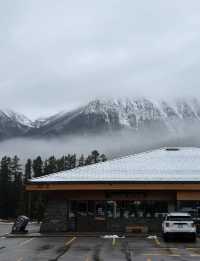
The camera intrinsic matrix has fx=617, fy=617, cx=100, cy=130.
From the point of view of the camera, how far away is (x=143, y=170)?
146 feet

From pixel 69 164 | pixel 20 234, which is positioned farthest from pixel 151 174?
pixel 69 164

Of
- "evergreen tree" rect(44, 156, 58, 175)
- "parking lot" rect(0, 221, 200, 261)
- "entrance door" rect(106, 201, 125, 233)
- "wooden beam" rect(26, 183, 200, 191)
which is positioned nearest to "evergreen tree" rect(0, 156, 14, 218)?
"evergreen tree" rect(44, 156, 58, 175)

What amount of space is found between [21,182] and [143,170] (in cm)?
7237

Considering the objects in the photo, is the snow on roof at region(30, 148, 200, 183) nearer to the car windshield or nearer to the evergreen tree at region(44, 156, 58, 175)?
the car windshield

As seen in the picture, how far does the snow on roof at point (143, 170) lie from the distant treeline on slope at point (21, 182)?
3986cm

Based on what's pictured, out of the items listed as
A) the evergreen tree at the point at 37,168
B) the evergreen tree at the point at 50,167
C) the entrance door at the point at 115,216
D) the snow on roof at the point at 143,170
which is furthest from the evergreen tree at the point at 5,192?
the entrance door at the point at 115,216

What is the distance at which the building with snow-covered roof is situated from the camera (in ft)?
136

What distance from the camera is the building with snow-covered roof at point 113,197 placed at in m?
41.4

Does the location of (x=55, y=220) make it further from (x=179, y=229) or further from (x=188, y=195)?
(x=179, y=229)

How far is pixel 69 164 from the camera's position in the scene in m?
122

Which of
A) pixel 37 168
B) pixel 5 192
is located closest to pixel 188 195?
pixel 5 192

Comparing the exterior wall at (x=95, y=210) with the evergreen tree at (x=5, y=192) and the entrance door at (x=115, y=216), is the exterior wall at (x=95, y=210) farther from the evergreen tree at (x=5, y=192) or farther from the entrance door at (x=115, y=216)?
the evergreen tree at (x=5, y=192)

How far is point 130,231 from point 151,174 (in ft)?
14.4

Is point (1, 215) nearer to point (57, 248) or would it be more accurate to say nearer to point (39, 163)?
point (39, 163)
